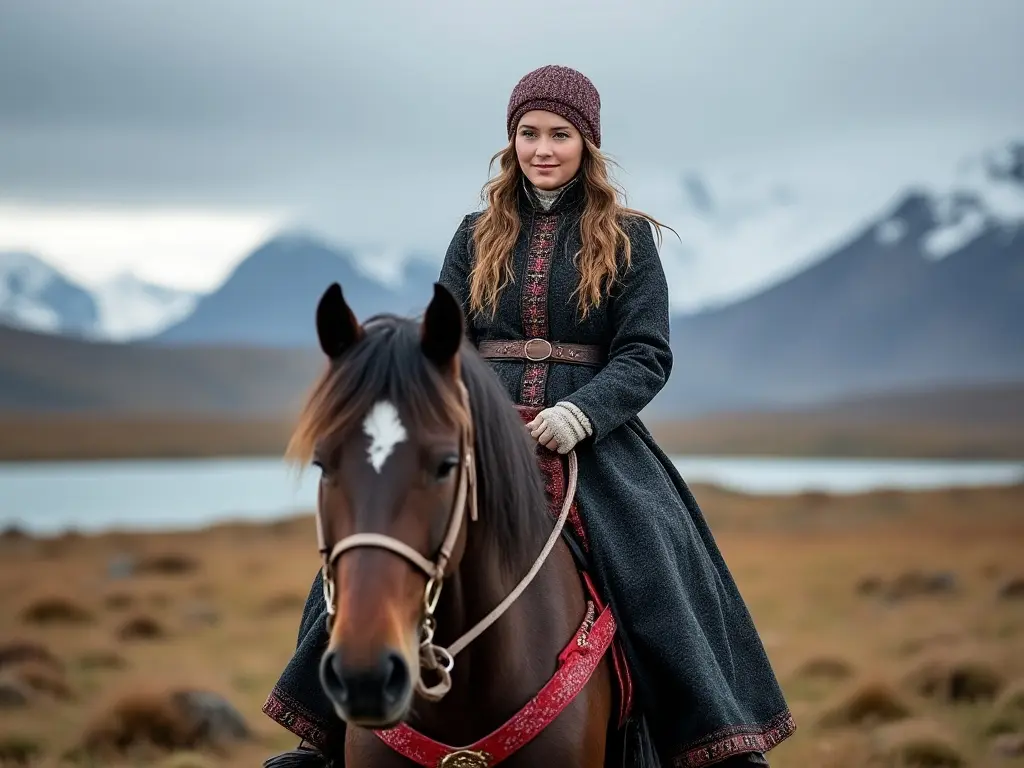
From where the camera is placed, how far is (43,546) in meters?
35.5

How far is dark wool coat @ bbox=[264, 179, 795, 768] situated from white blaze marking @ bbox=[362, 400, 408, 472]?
1070 millimetres

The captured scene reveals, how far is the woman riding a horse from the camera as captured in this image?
3291 millimetres

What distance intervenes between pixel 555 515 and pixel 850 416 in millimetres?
131819

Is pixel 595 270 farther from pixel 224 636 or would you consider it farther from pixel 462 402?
pixel 224 636

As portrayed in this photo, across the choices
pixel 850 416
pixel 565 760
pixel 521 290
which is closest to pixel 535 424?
pixel 521 290

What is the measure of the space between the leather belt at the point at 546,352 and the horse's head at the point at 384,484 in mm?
1037

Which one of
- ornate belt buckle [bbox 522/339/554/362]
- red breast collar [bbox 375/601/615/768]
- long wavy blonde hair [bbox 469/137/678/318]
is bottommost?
red breast collar [bbox 375/601/615/768]

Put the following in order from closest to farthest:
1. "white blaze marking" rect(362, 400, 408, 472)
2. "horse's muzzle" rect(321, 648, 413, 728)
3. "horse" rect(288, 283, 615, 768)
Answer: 1. "horse's muzzle" rect(321, 648, 413, 728)
2. "horse" rect(288, 283, 615, 768)
3. "white blaze marking" rect(362, 400, 408, 472)

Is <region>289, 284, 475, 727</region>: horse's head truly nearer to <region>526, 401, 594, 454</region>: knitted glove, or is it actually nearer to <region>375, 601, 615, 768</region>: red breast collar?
<region>375, 601, 615, 768</region>: red breast collar

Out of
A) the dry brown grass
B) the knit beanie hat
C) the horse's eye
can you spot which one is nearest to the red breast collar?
the horse's eye

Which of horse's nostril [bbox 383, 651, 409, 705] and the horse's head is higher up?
the horse's head

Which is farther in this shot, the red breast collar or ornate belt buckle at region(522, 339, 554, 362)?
ornate belt buckle at region(522, 339, 554, 362)

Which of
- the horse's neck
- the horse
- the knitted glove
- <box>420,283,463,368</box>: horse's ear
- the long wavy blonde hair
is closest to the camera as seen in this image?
the horse

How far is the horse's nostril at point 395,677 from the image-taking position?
260 centimetres
